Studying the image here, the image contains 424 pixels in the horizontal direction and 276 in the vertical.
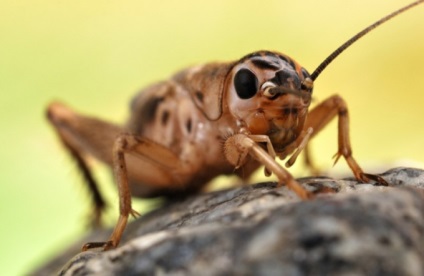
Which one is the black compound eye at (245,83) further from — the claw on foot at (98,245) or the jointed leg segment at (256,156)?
the claw on foot at (98,245)

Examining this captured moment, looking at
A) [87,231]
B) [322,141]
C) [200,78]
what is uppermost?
[200,78]

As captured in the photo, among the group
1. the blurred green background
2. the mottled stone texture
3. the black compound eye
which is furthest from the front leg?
the blurred green background

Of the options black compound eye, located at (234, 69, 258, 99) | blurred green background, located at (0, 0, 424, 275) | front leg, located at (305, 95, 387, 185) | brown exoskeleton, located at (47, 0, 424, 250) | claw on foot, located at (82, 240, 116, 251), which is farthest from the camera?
blurred green background, located at (0, 0, 424, 275)

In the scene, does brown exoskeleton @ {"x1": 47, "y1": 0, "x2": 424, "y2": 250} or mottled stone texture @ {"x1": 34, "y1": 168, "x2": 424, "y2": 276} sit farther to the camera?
brown exoskeleton @ {"x1": 47, "y1": 0, "x2": 424, "y2": 250}

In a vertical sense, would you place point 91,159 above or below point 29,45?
below

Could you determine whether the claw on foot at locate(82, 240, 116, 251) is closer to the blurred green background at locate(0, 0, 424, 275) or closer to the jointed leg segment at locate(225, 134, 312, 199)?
the jointed leg segment at locate(225, 134, 312, 199)

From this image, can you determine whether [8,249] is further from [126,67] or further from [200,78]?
[200,78]

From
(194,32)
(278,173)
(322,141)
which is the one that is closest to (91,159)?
(278,173)
